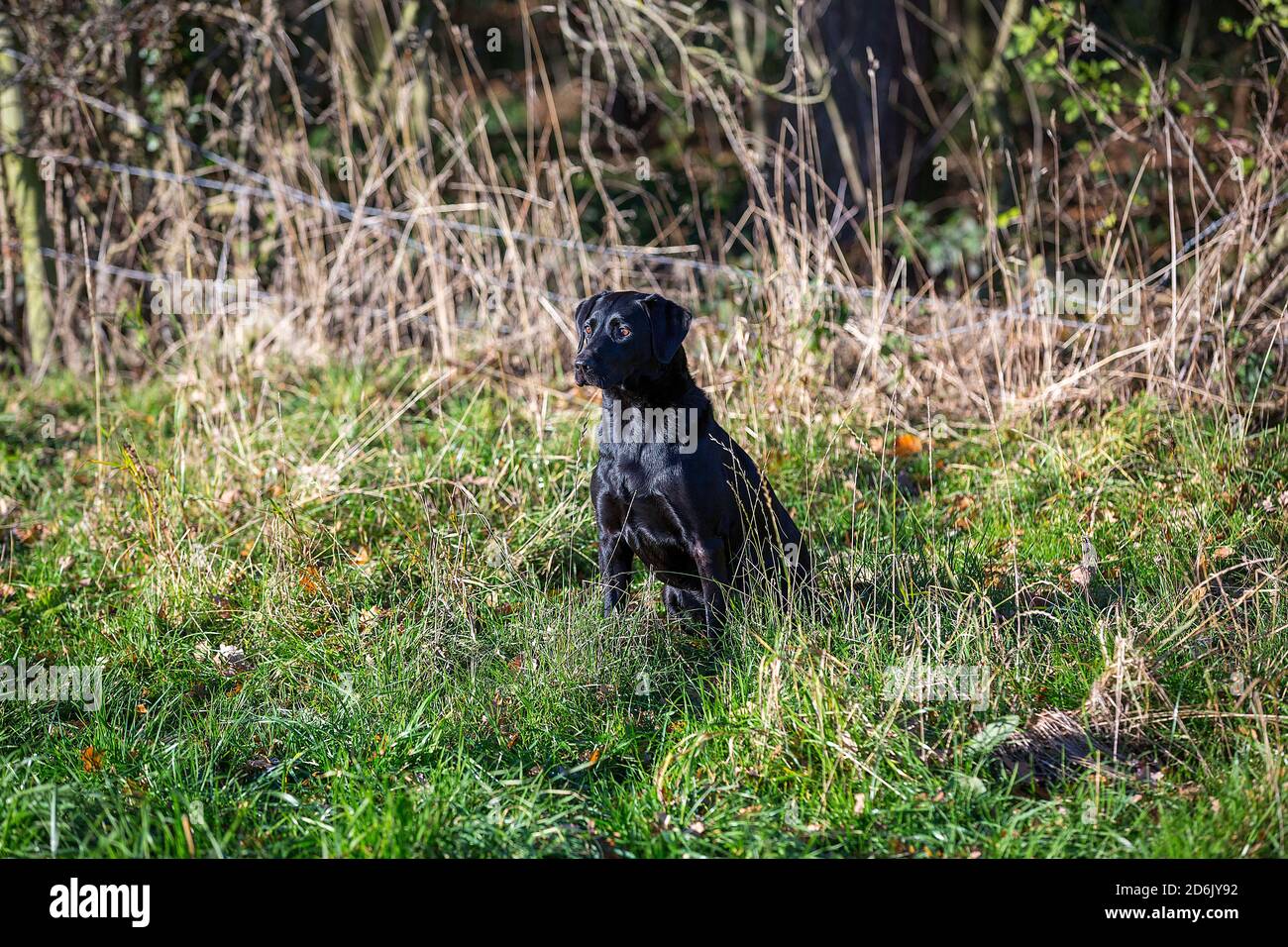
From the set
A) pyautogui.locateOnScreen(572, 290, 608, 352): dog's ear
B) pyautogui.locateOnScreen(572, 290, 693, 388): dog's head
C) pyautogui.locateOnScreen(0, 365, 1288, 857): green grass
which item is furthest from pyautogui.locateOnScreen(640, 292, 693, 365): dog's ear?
pyautogui.locateOnScreen(0, 365, 1288, 857): green grass

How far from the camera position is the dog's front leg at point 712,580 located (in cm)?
363

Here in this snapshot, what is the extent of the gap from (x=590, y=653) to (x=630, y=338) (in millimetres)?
974

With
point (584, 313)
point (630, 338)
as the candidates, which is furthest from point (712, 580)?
point (584, 313)

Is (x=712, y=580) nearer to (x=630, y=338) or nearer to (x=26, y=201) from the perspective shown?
(x=630, y=338)

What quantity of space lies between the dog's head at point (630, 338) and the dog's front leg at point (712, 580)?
1.91 feet

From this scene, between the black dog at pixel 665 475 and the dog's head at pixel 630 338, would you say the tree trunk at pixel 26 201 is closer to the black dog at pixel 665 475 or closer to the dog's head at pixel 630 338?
the black dog at pixel 665 475

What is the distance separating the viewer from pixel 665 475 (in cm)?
361

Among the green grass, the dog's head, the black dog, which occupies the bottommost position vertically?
the green grass

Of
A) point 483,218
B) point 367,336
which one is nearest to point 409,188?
point 483,218

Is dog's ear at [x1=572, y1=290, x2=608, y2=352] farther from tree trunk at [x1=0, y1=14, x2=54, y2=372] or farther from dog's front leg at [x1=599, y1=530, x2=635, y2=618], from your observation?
tree trunk at [x1=0, y1=14, x2=54, y2=372]

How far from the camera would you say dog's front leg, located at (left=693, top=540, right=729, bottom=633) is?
3.63 metres

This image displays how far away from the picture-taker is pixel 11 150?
6.30 m
